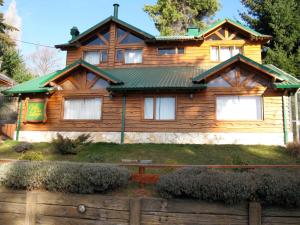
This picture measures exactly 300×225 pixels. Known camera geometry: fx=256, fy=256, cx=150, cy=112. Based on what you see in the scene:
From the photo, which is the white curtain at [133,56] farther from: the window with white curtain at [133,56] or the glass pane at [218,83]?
the glass pane at [218,83]

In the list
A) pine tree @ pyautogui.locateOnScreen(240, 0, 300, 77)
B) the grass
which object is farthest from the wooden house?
pine tree @ pyautogui.locateOnScreen(240, 0, 300, 77)

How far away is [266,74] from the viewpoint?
13.9m

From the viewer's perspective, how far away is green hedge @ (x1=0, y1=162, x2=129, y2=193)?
240 inches

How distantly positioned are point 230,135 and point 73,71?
1023 cm

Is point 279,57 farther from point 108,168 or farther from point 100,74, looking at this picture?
point 108,168

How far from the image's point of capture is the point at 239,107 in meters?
14.5

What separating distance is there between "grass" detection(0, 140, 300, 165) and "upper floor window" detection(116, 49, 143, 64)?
21.8 feet

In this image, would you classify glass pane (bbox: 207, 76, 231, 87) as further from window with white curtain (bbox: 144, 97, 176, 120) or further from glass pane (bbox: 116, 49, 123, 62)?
glass pane (bbox: 116, 49, 123, 62)

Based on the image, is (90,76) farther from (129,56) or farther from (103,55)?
(129,56)

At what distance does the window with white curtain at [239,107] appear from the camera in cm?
1434

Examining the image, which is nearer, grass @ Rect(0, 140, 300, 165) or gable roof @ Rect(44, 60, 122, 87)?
grass @ Rect(0, 140, 300, 165)

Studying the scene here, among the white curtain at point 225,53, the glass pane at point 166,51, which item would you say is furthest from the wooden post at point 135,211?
the white curtain at point 225,53

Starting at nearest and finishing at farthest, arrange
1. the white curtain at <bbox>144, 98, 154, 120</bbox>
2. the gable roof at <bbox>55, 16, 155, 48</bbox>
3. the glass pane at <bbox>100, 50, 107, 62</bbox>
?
the white curtain at <bbox>144, 98, 154, 120</bbox>, the gable roof at <bbox>55, 16, 155, 48</bbox>, the glass pane at <bbox>100, 50, 107, 62</bbox>

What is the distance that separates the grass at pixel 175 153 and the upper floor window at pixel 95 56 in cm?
674
